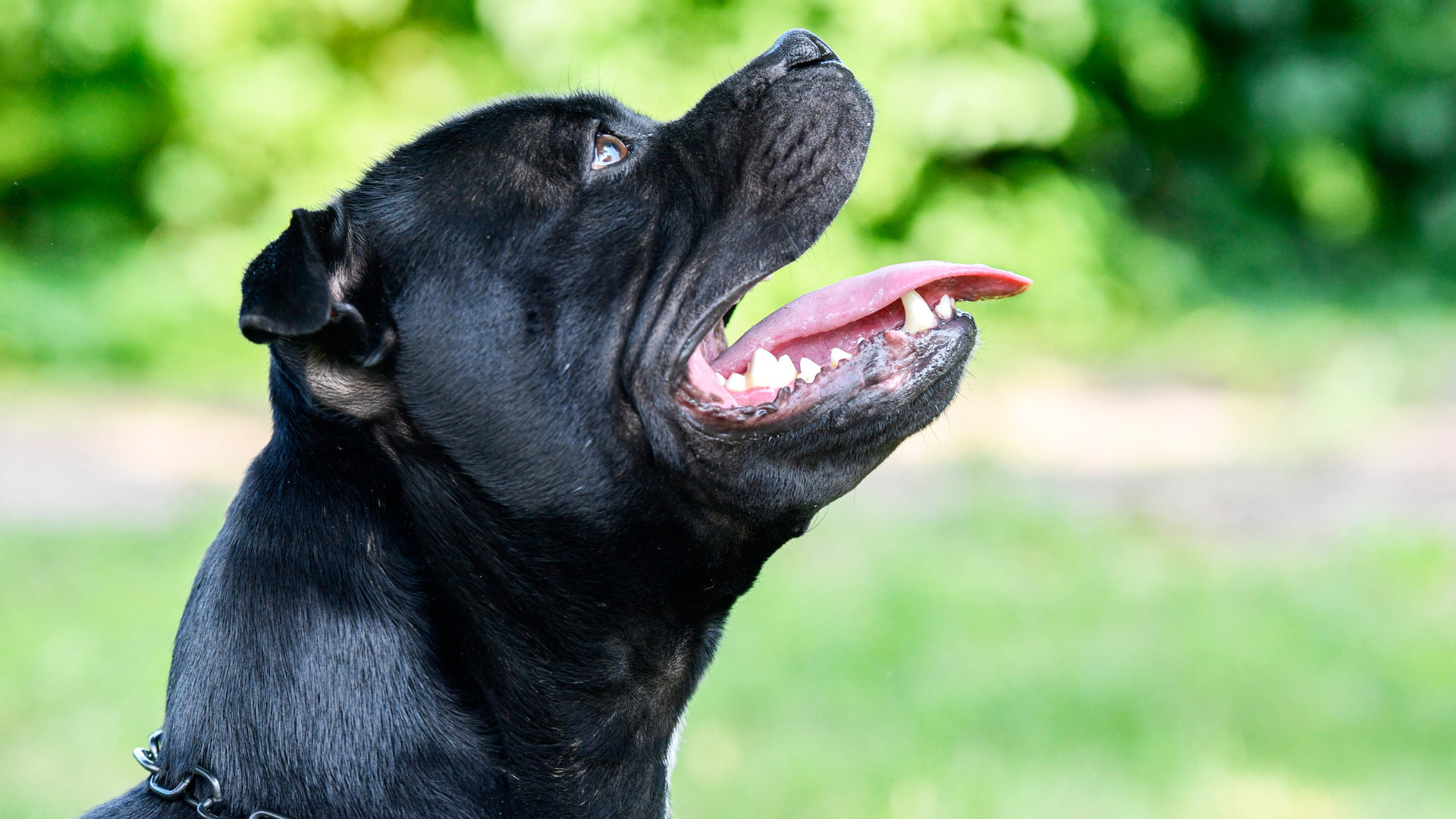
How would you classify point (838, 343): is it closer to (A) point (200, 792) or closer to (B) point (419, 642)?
(B) point (419, 642)

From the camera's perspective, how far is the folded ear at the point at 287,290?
82.4 inches

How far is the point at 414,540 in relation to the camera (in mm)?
2342

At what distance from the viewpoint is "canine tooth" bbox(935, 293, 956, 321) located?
2.61 meters

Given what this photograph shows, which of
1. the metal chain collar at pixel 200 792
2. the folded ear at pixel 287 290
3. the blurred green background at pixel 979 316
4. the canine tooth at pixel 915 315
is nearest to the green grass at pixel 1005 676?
the blurred green background at pixel 979 316

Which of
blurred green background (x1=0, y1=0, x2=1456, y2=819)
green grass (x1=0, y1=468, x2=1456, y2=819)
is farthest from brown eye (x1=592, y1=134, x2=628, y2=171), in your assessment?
green grass (x1=0, y1=468, x2=1456, y2=819)

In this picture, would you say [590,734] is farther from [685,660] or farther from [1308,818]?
[1308,818]

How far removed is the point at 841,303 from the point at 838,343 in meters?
0.07

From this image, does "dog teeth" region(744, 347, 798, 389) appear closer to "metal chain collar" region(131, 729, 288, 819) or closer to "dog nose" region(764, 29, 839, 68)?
"dog nose" region(764, 29, 839, 68)

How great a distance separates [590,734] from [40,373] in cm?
913

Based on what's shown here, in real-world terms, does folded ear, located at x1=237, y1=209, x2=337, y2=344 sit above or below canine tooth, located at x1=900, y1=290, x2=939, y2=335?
above

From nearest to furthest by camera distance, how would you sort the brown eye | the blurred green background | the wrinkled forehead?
1. the wrinkled forehead
2. the brown eye
3. the blurred green background

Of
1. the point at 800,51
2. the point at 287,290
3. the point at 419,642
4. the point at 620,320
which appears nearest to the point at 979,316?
the point at 800,51

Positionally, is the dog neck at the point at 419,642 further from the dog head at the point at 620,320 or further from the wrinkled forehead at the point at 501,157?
the wrinkled forehead at the point at 501,157

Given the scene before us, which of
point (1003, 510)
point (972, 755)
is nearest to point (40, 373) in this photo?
point (1003, 510)
